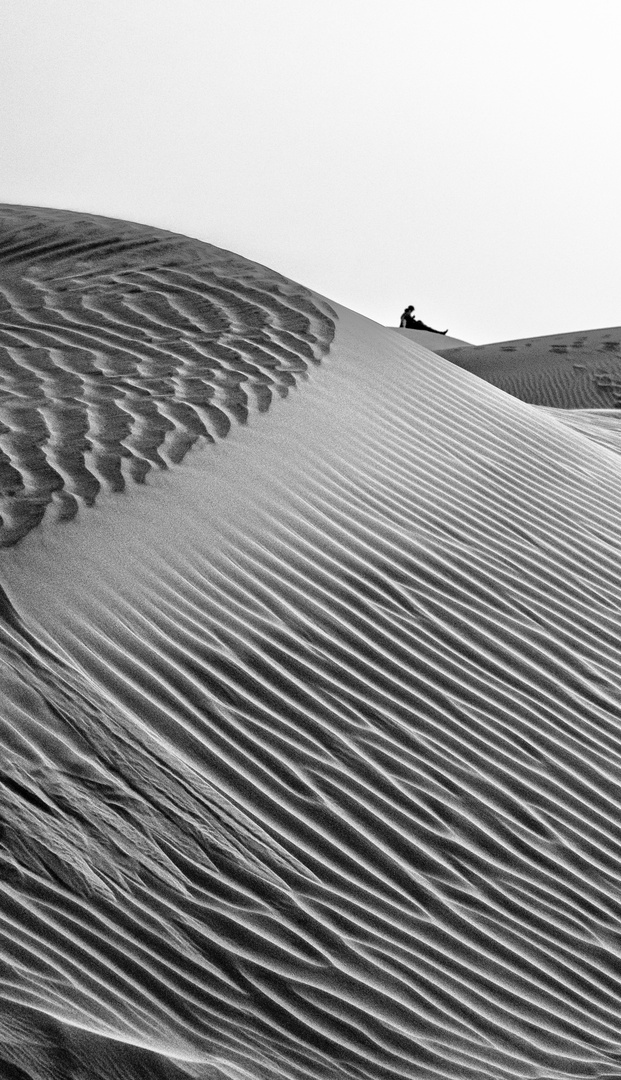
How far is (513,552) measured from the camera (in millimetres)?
6316

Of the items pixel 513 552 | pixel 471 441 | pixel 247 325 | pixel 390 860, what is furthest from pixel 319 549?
pixel 247 325

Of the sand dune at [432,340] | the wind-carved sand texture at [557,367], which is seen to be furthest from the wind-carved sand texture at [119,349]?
the sand dune at [432,340]

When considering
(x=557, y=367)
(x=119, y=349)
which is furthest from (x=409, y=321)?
(x=119, y=349)

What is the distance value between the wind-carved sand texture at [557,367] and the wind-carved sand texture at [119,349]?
12.7m

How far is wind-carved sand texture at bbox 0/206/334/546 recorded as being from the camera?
5676mm

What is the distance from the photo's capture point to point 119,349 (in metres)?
7.84

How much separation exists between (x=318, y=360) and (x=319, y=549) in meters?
2.66

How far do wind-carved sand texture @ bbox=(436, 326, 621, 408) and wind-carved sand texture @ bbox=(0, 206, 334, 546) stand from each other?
41.8 feet

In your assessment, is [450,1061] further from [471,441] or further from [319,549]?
[471,441]

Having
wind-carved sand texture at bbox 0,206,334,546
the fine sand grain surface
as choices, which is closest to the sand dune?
wind-carved sand texture at bbox 0,206,334,546

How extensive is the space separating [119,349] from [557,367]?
16656 millimetres

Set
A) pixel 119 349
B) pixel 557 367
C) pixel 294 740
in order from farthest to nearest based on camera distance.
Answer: pixel 557 367 → pixel 119 349 → pixel 294 740

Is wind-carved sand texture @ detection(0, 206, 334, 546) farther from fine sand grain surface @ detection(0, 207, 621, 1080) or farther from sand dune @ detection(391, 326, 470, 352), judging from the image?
sand dune @ detection(391, 326, 470, 352)

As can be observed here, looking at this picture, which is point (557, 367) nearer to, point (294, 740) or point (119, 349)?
point (119, 349)
